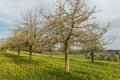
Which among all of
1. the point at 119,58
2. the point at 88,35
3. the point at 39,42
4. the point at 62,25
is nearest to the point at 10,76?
the point at 39,42

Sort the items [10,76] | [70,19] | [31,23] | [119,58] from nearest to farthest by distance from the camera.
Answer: [10,76], [70,19], [31,23], [119,58]

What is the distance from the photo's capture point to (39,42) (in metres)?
21.5

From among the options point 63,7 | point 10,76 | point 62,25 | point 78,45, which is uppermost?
point 63,7

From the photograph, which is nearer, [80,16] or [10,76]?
[10,76]

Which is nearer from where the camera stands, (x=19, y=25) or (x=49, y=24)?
(x=49, y=24)

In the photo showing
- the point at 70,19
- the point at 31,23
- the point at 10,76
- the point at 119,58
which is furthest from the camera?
the point at 119,58

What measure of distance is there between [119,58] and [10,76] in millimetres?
105784

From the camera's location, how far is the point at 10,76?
56.7 feet

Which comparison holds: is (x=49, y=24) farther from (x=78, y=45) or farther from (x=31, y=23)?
(x=31, y=23)

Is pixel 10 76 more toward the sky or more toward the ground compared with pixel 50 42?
more toward the ground

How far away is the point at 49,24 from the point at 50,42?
1.65m

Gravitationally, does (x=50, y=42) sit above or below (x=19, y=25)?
below

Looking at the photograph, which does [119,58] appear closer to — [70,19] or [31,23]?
[31,23]

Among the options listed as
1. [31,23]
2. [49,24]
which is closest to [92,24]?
[49,24]
